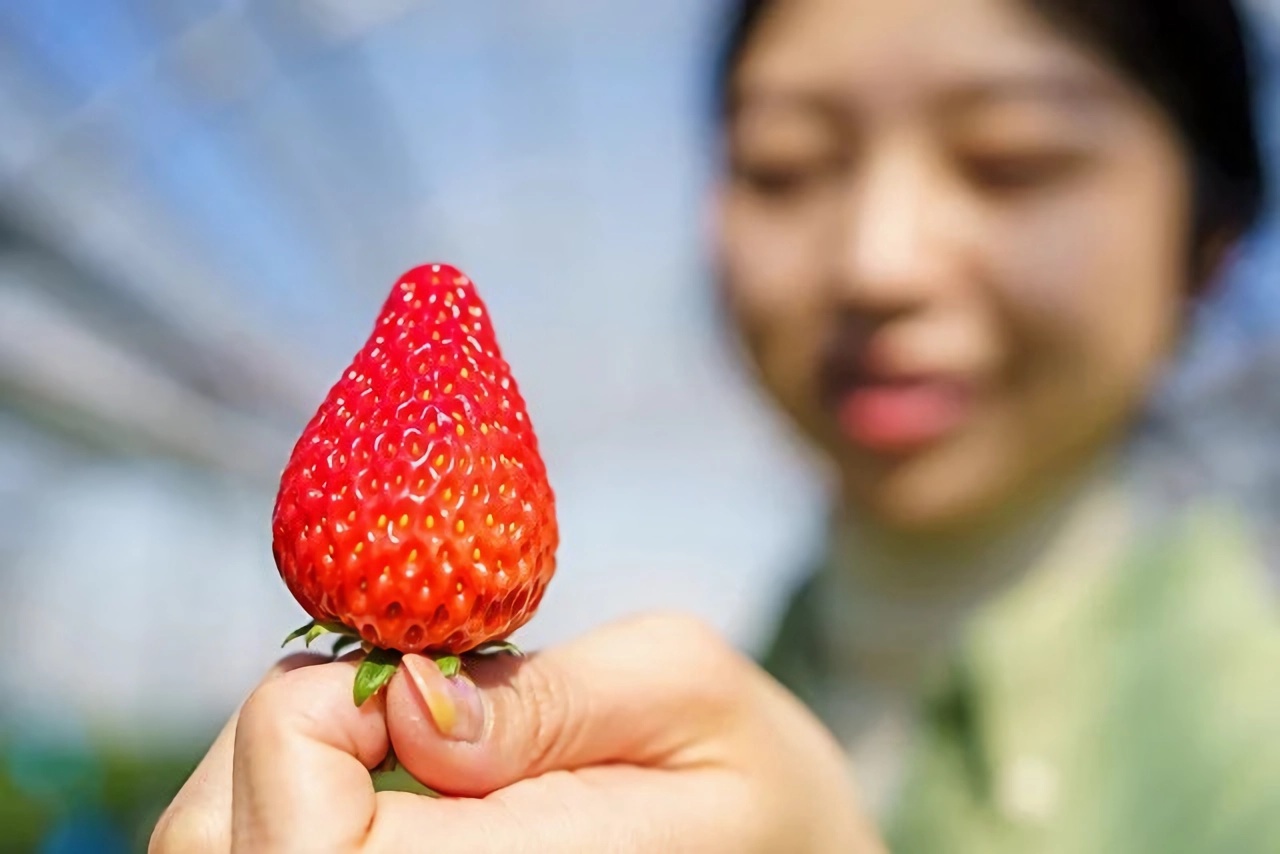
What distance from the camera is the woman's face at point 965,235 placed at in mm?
1096

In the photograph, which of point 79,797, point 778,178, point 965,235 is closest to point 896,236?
point 965,235

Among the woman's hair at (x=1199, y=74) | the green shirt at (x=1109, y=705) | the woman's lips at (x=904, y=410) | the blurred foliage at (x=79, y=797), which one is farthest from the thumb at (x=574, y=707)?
the blurred foliage at (x=79, y=797)

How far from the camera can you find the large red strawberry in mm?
482

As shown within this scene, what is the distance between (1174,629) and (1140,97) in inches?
23.8

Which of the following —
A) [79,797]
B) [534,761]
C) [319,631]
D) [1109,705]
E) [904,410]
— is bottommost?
[79,797]

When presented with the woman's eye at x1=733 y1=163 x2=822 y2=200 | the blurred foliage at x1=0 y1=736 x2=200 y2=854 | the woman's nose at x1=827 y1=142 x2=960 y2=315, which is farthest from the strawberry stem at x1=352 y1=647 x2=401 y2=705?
the blurred foliage at x1=0 y1=736 x2=200 y2=854

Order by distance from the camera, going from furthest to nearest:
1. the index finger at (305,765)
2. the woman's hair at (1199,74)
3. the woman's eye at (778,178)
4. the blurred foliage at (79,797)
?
1. the blurred foliage at (79,797)
2. the woman's eye at (778,178)
3. the woman's hair at (1199,74)
4. the index finger at (305,765)

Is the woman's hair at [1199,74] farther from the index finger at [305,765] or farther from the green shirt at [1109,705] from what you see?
the index finger at [305,765]

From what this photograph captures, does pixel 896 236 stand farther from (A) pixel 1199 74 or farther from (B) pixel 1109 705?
(B) pixel 1109 705

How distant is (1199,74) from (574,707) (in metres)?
1.04

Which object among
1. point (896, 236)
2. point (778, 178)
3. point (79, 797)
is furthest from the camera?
point (79, 797)

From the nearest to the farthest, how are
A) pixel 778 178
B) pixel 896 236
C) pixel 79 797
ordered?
pixel 896 236 → pixel 778 178 → pixel 79 797

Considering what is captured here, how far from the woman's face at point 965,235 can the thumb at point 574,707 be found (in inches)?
22.9

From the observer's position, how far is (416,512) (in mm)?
485
